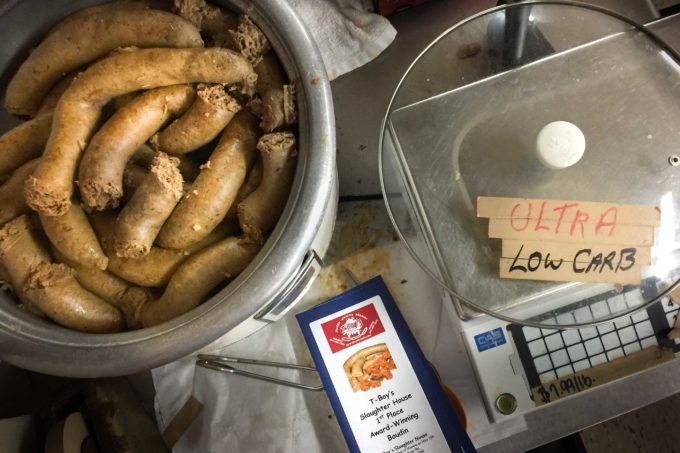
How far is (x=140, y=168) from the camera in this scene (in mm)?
759

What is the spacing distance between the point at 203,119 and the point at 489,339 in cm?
56

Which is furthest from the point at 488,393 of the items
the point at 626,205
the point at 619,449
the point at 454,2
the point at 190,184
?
the point at 619,449

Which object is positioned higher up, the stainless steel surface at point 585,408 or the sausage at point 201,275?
the sausage at point 201,275

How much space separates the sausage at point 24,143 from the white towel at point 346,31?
1.67ft

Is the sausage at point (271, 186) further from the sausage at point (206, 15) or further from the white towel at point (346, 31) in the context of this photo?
the white towel at point (346, 31)

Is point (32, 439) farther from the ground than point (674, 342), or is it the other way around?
point (32, 439)

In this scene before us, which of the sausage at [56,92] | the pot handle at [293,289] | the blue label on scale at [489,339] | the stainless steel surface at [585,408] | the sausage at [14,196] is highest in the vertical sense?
the sausage at [56,92]

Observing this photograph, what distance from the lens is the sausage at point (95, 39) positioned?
72 cm

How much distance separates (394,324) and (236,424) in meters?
0.36

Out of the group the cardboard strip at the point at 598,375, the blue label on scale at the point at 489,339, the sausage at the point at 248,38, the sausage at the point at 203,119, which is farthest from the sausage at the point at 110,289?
the cardboard strip at the point at 598,375

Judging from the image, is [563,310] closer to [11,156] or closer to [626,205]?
[626,205]

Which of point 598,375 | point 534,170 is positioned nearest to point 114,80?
point 534,170

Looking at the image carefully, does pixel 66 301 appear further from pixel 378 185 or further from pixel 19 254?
pixel 378 185

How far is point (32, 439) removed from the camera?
890 millimetres
